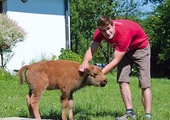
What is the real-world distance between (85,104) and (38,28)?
11.9m

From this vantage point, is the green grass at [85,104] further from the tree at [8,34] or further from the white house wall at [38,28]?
the white house wall at [38,28]

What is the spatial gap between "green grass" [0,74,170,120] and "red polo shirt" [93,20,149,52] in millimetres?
1289

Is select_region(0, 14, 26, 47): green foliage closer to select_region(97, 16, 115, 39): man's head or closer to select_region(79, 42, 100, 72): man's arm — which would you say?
select_region(79, 42, 100, 72): man's arm

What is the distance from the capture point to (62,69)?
653 centimetres

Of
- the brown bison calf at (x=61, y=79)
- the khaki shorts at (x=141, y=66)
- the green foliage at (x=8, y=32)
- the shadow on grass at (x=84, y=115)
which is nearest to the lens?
the brown bison calf at (x=61, y=79)

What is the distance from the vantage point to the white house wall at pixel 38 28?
18.8m

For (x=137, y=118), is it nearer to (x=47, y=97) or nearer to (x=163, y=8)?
(x=47, y=97)

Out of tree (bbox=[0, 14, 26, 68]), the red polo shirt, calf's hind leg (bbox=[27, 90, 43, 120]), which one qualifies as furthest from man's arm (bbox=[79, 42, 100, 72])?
tree (bbox=[0, 14, 26, 68])

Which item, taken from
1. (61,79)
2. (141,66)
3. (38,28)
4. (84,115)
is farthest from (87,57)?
(38,28)

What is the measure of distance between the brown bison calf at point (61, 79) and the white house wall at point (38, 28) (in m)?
11.8

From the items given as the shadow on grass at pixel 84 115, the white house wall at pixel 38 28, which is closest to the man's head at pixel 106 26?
the shadow on grass at pixel 84 115

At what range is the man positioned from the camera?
20.2ft

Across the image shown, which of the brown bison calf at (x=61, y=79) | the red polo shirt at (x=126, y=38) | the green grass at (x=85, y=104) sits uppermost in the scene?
the red polo shirt at (x=126, y=38)

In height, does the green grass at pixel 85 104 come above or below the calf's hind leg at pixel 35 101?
below
